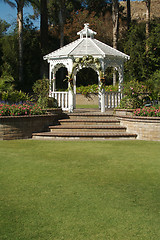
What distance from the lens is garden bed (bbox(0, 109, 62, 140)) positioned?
11040 mm

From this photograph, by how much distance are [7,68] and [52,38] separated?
896 centimetres

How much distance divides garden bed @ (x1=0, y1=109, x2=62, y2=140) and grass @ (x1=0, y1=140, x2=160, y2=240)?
2495 mm

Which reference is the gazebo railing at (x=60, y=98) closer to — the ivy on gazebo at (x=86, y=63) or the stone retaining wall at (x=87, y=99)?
the ivy on gazebo at (x=86, y=63)

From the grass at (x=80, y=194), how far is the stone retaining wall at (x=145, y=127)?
7.61ft

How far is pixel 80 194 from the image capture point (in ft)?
16.4

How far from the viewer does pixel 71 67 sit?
1600 centimetres

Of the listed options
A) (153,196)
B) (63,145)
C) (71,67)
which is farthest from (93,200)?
(71,67)

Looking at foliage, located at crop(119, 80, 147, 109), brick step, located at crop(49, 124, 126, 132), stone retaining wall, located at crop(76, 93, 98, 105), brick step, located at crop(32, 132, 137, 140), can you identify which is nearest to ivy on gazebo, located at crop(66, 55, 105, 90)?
foliage, located at crop(119, 80, 147, 109)

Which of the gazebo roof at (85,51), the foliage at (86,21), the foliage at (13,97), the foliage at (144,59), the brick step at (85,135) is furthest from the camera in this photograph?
the foliage at (86,21)

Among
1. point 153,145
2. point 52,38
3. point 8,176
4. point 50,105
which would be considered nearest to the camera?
point 8,176

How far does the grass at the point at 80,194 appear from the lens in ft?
12.1

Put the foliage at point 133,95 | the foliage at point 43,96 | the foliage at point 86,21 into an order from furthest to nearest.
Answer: the foliage at point 86,21
the foliage at point 43,96
the foliage at point 133,95

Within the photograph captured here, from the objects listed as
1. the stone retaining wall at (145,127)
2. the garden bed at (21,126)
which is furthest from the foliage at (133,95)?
the garden bed at (21,126)

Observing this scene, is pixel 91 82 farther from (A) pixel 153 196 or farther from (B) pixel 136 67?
(A) pixel 153 196
